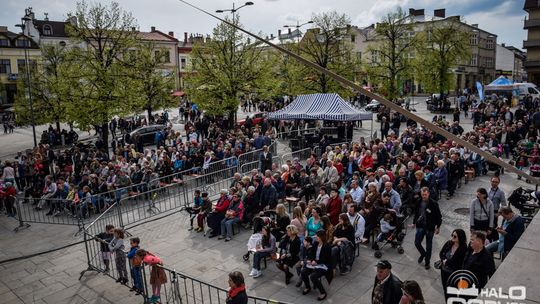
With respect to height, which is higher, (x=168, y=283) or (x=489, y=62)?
(x=489, y=62)

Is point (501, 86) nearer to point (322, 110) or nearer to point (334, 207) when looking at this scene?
point (322, 110)

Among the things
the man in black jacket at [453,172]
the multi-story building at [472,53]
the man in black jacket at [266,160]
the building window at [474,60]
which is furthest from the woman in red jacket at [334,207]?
the building window at [474,60]

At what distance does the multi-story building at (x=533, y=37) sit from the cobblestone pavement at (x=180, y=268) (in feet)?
187

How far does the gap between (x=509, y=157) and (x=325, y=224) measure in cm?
1463

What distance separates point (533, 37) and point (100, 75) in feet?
199

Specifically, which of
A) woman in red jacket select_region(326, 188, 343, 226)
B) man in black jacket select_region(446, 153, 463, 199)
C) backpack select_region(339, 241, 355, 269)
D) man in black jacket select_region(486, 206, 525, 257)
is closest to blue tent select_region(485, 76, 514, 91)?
man in black jacket select_region(446, 153, 463, 199)

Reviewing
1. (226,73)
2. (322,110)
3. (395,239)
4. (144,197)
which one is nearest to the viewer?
(395,239)

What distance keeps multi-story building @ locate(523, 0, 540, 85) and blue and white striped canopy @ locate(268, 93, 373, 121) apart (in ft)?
166

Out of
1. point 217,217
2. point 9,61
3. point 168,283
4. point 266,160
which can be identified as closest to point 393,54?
point 266,160

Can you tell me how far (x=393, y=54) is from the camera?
38.9 metres

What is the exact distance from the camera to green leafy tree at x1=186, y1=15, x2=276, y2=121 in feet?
92.1

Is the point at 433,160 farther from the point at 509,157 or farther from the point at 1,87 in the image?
the point at 1,87

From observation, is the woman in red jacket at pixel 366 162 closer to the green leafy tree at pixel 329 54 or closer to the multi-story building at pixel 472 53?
the green leafy tree at pixel 329 54

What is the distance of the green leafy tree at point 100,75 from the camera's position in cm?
2466
